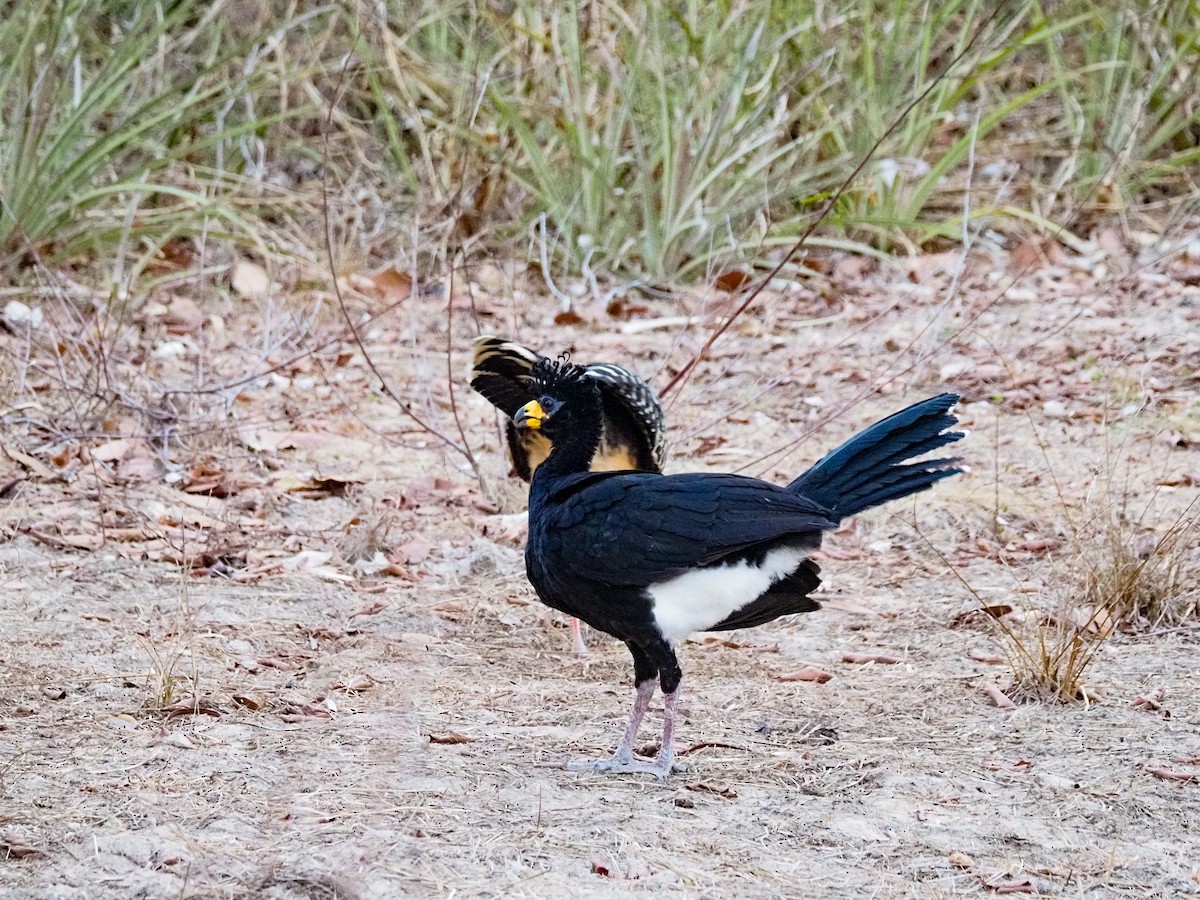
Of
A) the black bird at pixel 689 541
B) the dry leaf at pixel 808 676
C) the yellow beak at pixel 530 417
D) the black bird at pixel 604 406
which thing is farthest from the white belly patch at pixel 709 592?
the black bird at pixel 604 406

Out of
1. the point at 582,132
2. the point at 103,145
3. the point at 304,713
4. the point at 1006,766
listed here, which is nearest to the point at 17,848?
the point at 304,713

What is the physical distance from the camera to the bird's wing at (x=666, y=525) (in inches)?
130

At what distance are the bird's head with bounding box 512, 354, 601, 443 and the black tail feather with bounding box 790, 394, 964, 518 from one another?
0.56m

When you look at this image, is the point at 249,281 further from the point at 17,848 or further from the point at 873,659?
the point at 17,848

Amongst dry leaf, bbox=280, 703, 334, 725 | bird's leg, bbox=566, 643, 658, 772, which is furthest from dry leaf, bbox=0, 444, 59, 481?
bird's leg, bbox=566, 643, 658, 772

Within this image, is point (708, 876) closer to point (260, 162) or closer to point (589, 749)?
point (589, 749)

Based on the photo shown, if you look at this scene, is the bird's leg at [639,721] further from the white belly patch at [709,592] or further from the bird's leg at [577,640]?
the bird's leg at [577,640]

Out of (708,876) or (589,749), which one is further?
(589,749)

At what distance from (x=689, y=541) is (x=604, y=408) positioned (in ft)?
3.62

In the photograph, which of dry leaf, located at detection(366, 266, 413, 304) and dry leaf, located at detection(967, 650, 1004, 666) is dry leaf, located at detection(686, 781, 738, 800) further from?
dry leaf, located at detection(366, 266, 413, 304)

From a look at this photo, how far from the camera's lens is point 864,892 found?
2.65 metres

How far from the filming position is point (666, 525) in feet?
→ 10.9

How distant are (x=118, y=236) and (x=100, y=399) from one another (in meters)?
2.25

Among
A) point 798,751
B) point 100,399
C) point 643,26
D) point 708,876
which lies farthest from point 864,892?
point 643,26
